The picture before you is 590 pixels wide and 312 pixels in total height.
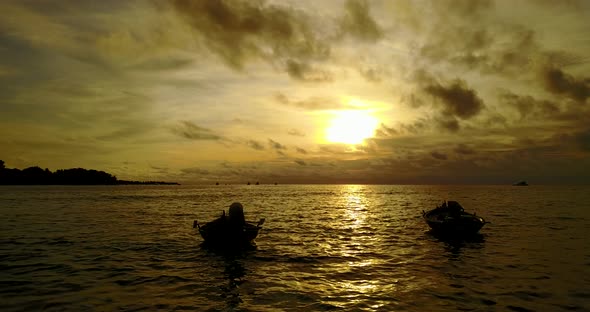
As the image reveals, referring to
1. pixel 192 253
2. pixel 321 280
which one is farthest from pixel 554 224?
pixel 192 253

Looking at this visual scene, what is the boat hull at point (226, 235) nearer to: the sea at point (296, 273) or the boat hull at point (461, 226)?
the sea at point (296, 273)

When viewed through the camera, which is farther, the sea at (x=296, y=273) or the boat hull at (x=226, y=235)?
the boat hull at (x=226, y=235)

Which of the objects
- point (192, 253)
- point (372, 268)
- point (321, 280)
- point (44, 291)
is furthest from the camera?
point (192, 253)

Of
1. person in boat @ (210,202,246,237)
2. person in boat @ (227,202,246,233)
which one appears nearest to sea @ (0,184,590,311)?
person in boat @ (210,202,246,237)

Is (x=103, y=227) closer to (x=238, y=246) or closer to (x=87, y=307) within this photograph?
(x=238, y=246)

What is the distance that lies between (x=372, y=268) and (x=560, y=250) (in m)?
18.2

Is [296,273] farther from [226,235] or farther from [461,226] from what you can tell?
[461,226]

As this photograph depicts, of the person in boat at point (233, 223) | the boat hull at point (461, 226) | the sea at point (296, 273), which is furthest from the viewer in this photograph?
the boat hull at point (461, 226)

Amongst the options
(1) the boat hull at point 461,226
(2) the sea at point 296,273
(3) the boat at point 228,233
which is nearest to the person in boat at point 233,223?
(3) the boat at point 228,233

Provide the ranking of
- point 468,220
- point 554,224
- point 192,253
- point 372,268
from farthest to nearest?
point 554,224
point 468,220
point 192,253
point 372,268

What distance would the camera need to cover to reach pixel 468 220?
35.1 metres

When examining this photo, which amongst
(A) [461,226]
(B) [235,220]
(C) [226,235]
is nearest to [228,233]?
(C) [226,235]

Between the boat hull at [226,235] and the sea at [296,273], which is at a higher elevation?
the boat hull at [226,235]

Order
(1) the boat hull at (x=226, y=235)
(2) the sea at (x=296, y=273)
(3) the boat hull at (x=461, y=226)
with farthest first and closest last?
1. (3) the boat hull at (x=461, y=226)
2. (1) the boat hull at (x=226, y=235)
3. (2) the sea at (x=296, y=273)
